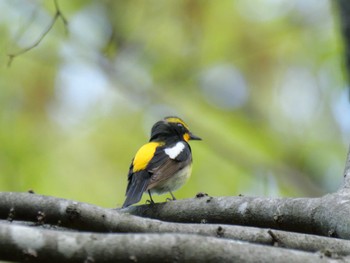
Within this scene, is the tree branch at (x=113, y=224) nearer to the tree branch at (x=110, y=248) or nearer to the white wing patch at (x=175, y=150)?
the tree branch at (x=110, y=248)

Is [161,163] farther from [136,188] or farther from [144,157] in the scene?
[136,188]

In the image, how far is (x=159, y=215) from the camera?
16.6 feet

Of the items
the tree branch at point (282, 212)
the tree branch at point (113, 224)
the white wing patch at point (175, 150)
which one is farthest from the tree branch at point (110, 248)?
the white wing patch at point (175, 150)

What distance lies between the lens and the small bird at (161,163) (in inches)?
251

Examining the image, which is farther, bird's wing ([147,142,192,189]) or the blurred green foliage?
the blurred green foliage

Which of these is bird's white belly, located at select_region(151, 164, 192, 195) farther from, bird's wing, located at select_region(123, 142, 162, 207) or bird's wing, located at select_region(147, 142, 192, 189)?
bird's wing, located at select_region(123, 142, 162, 207)

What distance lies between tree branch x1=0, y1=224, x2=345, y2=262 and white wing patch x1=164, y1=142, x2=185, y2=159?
12.6 feet

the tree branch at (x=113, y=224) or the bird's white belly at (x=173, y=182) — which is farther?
the bird's white belly at (x=173, y=182)

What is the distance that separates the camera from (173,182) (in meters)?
6.98

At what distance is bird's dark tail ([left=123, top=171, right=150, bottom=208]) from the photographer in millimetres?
6020

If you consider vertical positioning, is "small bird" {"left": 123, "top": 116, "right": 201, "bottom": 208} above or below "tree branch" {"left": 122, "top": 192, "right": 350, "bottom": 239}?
above

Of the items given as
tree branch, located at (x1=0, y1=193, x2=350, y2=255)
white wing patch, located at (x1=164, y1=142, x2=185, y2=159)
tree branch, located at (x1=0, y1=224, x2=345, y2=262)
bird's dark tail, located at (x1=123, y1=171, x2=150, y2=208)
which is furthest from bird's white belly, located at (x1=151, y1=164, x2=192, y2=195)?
tree branch, located at (x1=0, y1=224, x2=345, y2=262)

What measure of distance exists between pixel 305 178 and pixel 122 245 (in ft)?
26.9

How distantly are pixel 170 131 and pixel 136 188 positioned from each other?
1.44 m
